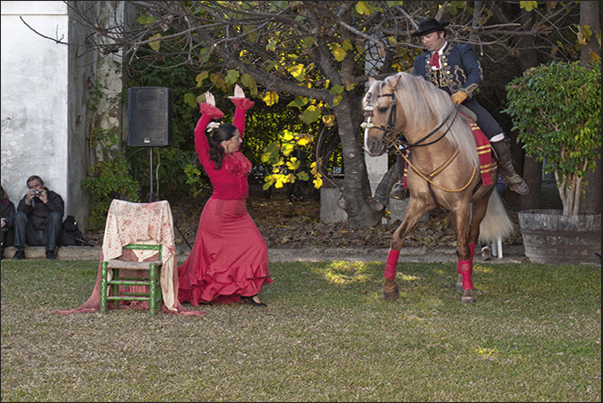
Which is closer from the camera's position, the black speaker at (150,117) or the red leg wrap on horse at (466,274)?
the red leg wrap on horse at (466,274)

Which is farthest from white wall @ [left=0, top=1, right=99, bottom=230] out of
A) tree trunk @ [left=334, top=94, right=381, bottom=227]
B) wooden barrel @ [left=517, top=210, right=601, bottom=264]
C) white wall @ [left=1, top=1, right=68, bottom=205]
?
wooden barrel @ [left=517, top=210, right=601, bottom=264]

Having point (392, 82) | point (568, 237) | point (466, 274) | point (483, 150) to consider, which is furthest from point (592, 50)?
point (392, 82)

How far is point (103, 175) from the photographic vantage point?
1095 cm

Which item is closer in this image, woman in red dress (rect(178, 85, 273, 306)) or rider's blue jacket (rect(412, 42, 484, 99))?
woman in red dress (rect(178, 85, 273, 306))

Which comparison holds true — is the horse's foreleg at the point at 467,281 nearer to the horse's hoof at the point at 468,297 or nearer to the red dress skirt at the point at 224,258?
the horse's hoof at the point at 468,297

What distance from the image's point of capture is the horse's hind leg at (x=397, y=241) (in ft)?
19.9

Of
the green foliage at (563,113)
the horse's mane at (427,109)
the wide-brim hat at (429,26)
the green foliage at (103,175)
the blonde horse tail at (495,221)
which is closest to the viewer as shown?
the horse's mane at (427,109)

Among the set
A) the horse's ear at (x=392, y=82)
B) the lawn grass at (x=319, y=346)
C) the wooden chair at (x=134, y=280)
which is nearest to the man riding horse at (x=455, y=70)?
the horse's ear at (x=392, y=82)

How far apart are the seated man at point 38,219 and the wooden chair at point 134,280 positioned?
3.55 m

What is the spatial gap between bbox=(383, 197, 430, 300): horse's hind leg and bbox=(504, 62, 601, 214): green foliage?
2.84 metres

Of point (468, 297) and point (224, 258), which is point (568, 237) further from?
point (224, 258)

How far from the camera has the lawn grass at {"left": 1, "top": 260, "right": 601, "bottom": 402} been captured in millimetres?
3770

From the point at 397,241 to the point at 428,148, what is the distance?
0.89 m

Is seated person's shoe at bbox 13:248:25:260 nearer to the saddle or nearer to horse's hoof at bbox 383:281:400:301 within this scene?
horse's hoof at bbox 383:281:400:301
